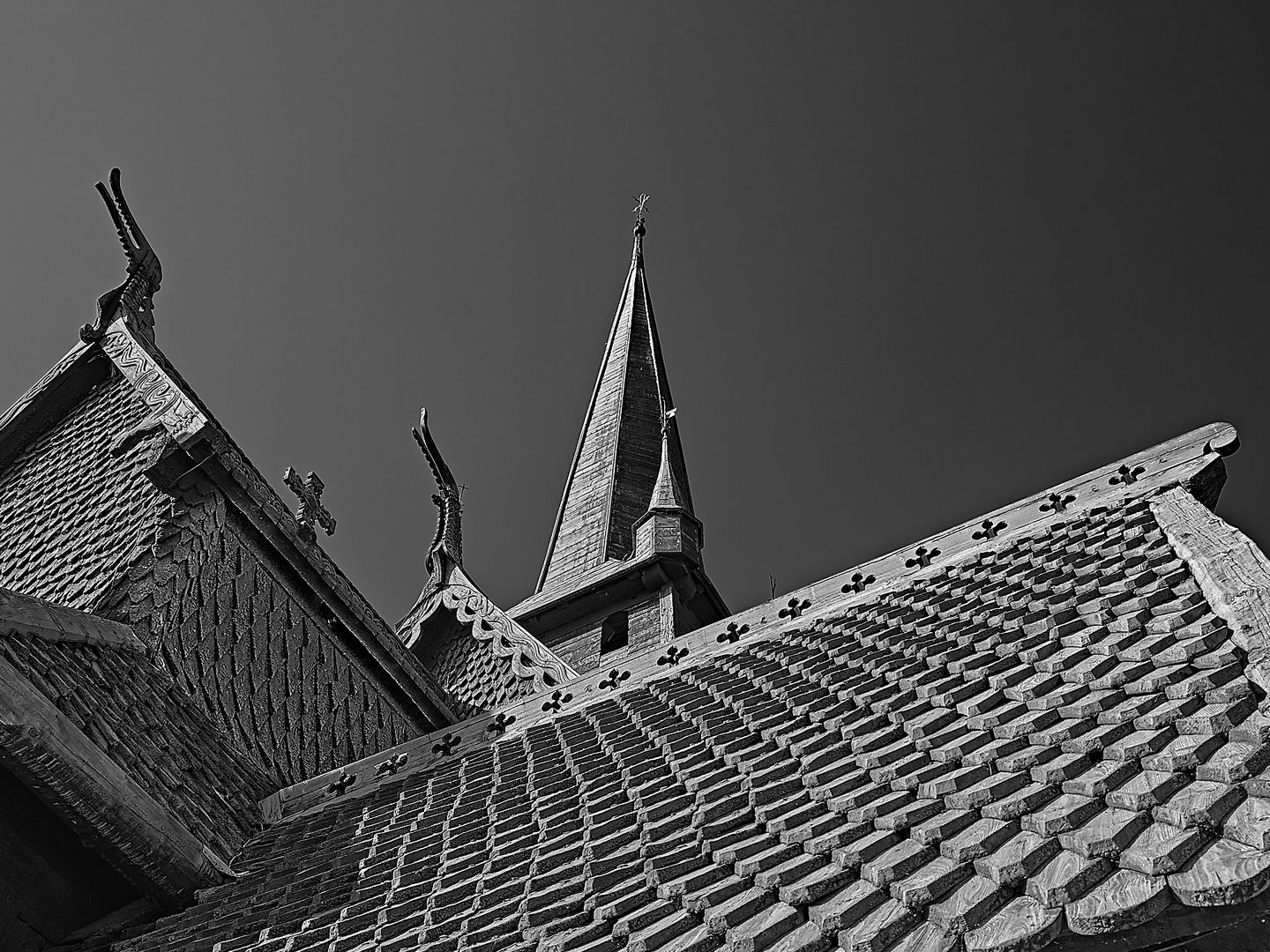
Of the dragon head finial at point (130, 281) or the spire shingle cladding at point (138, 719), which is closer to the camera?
the spire shingle cladding at point (138, 719)

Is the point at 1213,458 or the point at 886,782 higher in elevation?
the point at 886,782

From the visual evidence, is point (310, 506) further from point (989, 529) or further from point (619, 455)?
point (619, 455)

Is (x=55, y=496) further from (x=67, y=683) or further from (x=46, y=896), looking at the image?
(x=46, y=896)

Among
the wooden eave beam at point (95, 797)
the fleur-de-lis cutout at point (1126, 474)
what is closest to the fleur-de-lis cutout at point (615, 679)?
the wooden eave beam at point (95, 797)

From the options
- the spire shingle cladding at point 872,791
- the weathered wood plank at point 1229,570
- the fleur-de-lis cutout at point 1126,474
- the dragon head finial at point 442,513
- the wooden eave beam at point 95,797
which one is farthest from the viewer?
the dragon head finial at point 442,513

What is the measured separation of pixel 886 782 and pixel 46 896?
3.51 metres

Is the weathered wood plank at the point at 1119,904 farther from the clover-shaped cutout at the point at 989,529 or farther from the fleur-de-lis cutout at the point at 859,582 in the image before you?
the fleur-de-lis cutout at the point at 859,582

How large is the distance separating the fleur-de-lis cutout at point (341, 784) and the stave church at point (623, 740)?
62 millimetres

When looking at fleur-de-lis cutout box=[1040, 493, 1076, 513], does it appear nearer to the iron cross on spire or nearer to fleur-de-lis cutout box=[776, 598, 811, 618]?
fleur-de-lis cutout box=[776, 598, 811, 618]

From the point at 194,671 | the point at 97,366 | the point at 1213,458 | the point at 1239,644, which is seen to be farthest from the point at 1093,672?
the point at 97,366

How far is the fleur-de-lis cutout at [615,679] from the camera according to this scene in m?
6.50

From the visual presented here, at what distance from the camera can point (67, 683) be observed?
4906 millimetres

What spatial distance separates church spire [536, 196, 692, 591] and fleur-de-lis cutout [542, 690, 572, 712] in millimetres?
8561

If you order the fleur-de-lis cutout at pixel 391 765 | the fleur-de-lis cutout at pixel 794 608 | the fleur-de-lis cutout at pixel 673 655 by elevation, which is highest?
the fleur-de-lis cutout at pixel 391 765
